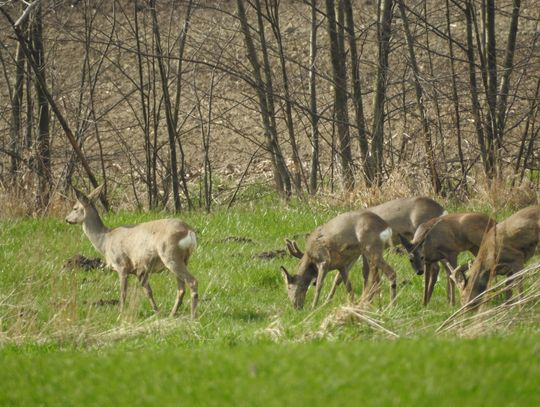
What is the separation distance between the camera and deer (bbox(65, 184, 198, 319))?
11.7 meters

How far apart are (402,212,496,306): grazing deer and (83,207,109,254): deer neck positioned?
3.47 m

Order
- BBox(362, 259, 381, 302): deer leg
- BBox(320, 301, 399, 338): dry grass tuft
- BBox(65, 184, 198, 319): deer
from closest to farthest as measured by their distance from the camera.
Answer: BBox(320, 301, 399, 338): dry grass tuft → BBox(362, 259, 381, 302): deer leg → BBox(65, 184, 198, 319): deer

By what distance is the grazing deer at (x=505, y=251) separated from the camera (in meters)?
10.8

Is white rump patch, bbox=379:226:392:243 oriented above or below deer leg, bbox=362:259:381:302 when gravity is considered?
above

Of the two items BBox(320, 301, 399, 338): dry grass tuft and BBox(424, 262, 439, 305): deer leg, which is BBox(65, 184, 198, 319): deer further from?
BBox(424, 262, 439, 305): deer leg

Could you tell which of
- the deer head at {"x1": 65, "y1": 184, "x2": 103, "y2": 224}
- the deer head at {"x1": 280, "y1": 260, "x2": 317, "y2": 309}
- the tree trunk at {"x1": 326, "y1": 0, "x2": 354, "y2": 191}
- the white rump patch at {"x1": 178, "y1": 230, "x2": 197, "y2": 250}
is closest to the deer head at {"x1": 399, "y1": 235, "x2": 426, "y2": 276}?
the deer head at {"x1": 280, "y1": 260, "x2": 317, "y2": 309}

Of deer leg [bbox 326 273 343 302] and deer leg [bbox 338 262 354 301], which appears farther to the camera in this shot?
deer leg [bbox 326 273 343 302]

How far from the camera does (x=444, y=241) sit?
39.4 ft

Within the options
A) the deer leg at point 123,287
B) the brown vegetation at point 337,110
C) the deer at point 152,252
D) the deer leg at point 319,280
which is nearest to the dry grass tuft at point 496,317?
the deer leg at point 319,280

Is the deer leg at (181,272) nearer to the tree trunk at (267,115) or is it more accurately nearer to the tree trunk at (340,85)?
the tree trunk at (340,85)

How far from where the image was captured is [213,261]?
1375 centimetres

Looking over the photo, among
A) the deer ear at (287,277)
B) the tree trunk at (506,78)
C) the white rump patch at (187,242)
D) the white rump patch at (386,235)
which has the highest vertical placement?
the tree trunk at (506,78)

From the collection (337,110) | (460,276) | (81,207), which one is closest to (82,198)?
(81,207)

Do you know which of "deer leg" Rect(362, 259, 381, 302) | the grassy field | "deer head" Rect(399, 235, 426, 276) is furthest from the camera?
"deer head" Rect(399, 235, 426, 276)
